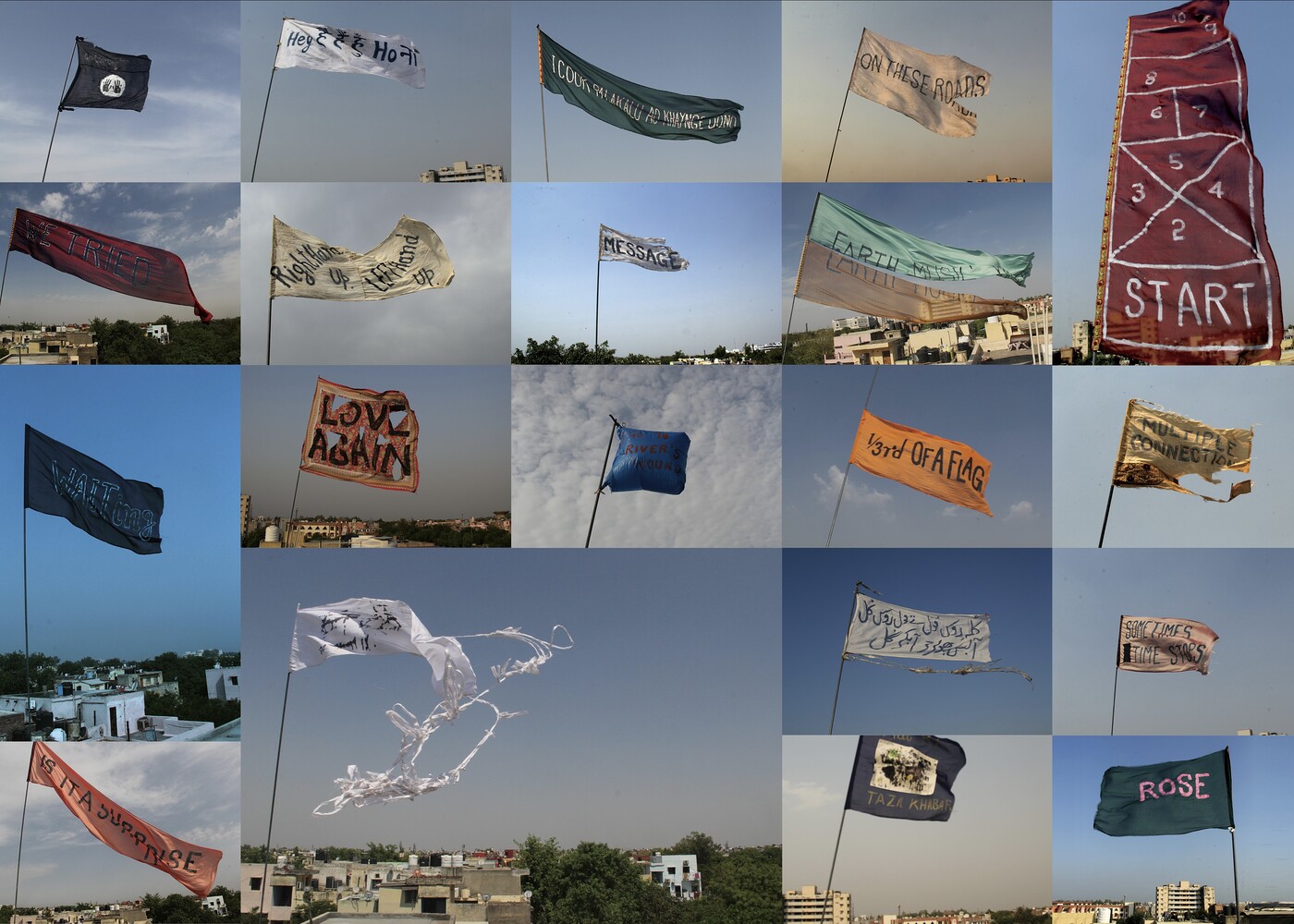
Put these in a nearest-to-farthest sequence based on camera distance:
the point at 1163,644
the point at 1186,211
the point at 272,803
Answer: the point at 272,803, the point at 1163,644, the point at 1186,211

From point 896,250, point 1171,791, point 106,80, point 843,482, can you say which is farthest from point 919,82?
point 106,80

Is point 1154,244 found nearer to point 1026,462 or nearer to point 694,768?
point 1026,462

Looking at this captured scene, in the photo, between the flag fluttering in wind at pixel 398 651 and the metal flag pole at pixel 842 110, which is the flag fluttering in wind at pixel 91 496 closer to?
the flag fluttering in wind at pixel 398 651

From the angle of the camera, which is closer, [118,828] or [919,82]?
[118,828]

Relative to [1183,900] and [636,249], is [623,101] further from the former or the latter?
[1183,900]

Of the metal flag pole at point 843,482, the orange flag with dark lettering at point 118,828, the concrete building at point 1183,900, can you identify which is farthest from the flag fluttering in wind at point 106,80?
the concrete building at point 1183,900

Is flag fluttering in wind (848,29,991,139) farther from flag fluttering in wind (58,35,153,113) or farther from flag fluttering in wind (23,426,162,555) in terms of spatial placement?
flag fluttering in wind (23,426,162,555)
